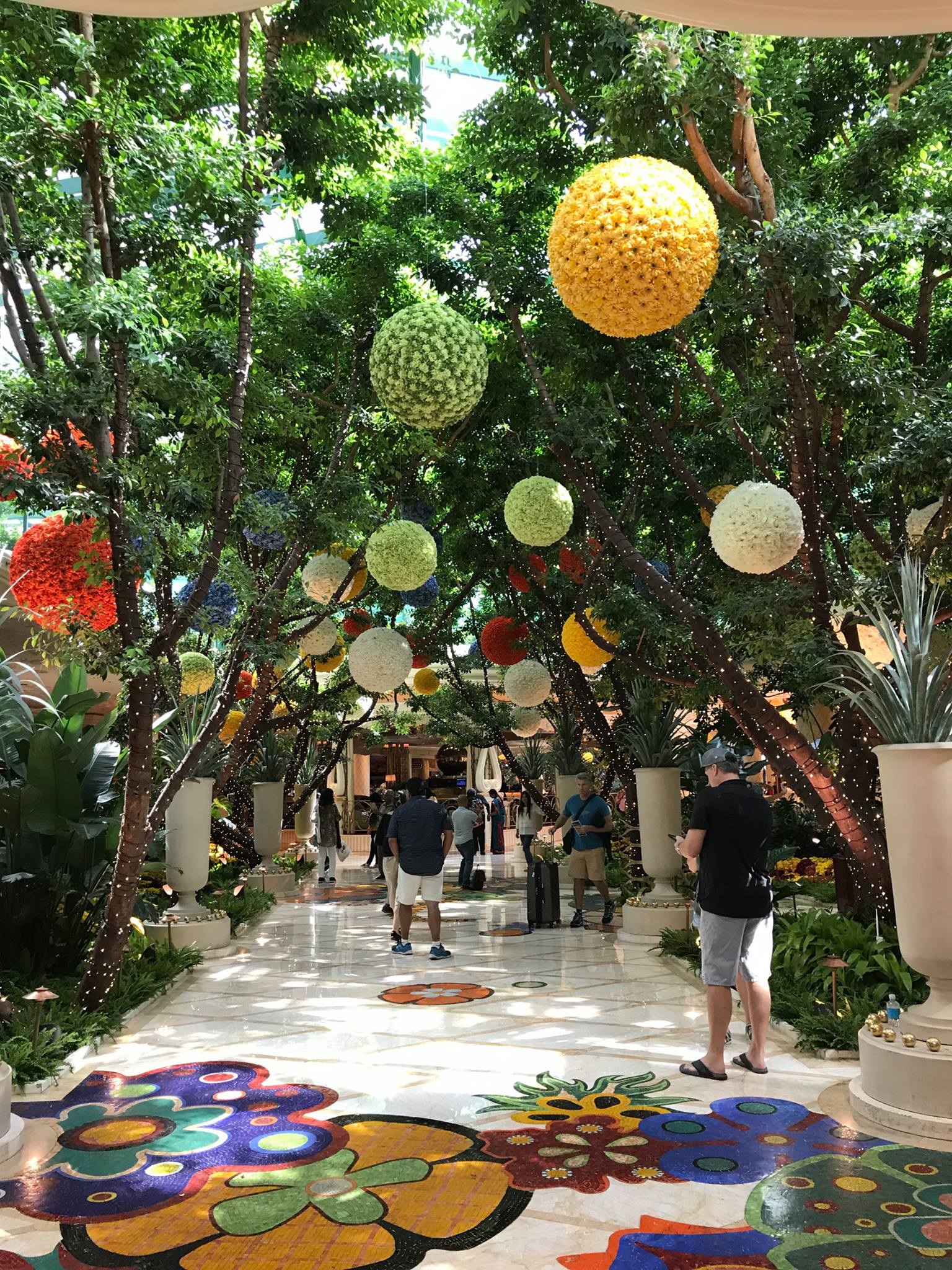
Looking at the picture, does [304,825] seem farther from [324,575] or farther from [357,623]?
[324,575]

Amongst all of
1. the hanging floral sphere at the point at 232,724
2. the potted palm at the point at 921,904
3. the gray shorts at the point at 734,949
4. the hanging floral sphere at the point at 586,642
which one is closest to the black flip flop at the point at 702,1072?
the gray shorts at the point at 734,949

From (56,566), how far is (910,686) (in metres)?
4.38

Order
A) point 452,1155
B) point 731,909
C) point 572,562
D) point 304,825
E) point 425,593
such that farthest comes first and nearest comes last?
point 304,825 → point 425,593 → point 572,562 → point 731,909 → point 452,1155

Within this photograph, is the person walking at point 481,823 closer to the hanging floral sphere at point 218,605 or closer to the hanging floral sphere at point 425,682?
the hanging floral sphere at point 425,682

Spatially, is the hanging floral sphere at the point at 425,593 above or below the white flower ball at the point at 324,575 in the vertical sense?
above

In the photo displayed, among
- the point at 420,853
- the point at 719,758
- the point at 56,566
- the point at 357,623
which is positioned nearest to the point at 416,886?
the point at 420,853

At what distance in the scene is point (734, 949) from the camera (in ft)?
16.2

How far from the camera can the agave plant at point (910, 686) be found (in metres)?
4.57

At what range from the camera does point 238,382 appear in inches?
236

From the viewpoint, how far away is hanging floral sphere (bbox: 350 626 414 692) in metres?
7.95

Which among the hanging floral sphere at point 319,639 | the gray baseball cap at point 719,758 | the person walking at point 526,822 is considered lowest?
the person walking at point 526,822

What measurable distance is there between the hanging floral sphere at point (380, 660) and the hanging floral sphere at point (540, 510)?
1620mm

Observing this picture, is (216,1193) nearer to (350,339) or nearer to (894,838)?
(894,838)

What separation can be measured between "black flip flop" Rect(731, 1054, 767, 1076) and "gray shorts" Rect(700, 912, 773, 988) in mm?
435
